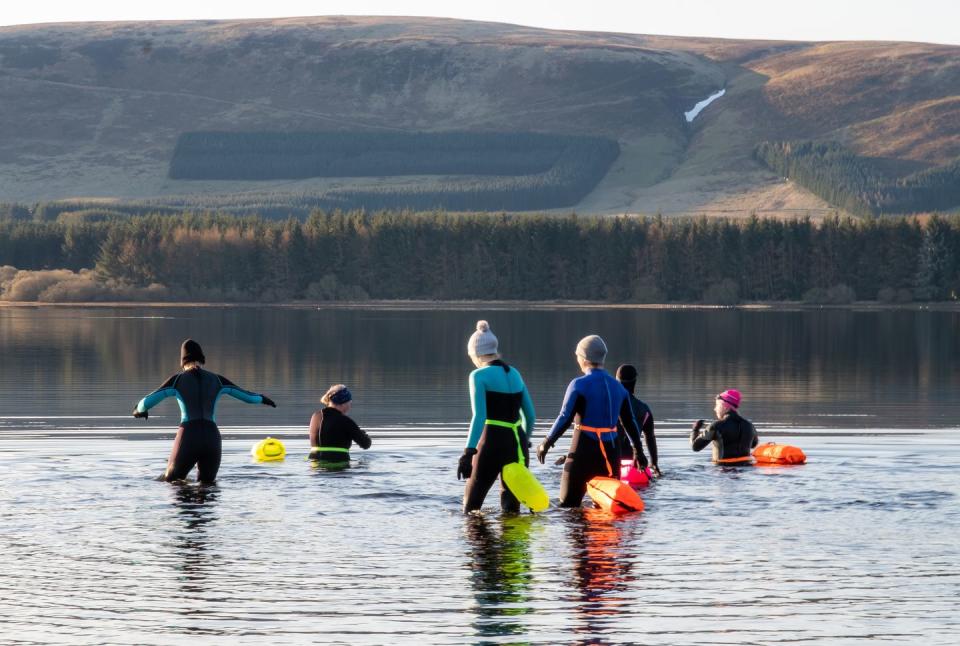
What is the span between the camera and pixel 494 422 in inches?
867

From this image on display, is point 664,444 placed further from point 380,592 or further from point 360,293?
point 360,293

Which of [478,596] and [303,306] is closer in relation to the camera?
[478,596]

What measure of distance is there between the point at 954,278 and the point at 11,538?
159m

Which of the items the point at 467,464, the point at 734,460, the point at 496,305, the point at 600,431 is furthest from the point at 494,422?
the point at 496,305

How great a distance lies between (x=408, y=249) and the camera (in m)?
186

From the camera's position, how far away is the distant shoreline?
157250mm

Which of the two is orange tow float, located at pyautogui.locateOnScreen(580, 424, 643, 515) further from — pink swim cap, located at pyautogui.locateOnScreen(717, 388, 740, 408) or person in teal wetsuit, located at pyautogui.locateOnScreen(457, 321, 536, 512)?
pink swim cap, located at pyautogui.locateOnScreen(717, 388, 740, 408)

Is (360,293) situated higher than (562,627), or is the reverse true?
(360,293)

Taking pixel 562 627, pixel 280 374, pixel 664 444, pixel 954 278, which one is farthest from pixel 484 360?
pixel 954 278

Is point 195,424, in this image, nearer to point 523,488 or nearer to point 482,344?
point 482,344

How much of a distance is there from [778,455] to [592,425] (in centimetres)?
663

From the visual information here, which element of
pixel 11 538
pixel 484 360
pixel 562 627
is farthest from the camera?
pixel 484 360

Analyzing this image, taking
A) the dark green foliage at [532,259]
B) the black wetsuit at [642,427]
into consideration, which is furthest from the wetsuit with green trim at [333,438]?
the dark green foliage at [532,259]

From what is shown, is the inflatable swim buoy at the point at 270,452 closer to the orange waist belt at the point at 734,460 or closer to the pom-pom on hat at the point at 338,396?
the pom-pom on hat at the point at 338,396
